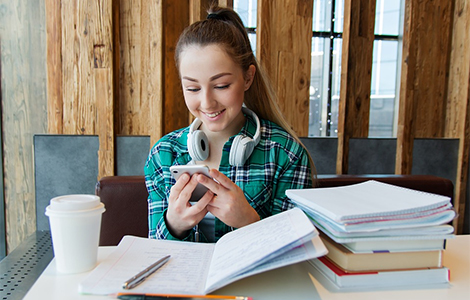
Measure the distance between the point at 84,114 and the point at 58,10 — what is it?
0.82 meters

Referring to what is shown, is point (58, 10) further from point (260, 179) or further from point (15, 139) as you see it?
point (260, 179)

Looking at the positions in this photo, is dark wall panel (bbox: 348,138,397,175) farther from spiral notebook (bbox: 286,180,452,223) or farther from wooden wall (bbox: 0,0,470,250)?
spiral notebook (bbox: 286,180,452,223)

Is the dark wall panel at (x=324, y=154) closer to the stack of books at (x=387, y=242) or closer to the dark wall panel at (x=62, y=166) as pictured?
the dark wall panel at (x=62, y=166)

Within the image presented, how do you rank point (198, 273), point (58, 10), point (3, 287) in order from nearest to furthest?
point (198, 273), point (3, 287), point (58, 10)

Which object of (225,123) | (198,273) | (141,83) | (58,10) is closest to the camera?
(198,273)

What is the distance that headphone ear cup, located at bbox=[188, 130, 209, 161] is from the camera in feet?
3.77

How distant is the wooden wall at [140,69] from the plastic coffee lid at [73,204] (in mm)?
2103

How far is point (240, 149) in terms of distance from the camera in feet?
3.78

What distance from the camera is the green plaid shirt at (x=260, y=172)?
1.21 meters

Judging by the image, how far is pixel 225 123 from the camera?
1183mm

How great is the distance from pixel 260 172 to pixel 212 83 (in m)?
0.38

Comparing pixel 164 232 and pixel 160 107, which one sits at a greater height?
pixel 160 107

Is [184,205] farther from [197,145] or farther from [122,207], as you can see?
[122,207]

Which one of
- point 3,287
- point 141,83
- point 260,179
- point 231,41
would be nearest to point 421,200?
point 260,179
